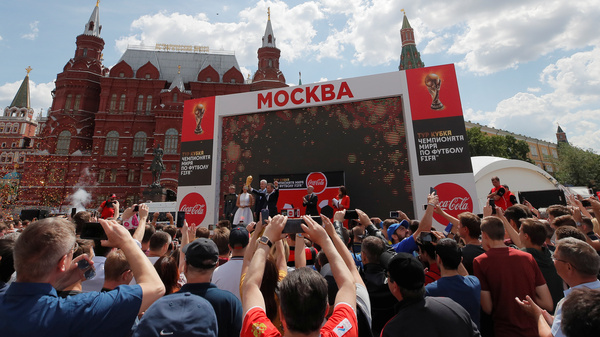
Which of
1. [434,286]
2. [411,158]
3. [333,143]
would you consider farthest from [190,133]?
[434,286]

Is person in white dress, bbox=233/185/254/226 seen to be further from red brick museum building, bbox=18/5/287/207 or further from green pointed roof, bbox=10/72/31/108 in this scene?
green pointed roof, bbox=10/72/31/108

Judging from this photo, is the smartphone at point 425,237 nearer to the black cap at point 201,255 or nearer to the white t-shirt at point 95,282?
the black cap at point 201,255

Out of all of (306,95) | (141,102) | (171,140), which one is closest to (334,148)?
(306,95)

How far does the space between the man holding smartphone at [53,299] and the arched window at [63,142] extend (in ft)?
145

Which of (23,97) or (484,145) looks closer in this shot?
(484,145)

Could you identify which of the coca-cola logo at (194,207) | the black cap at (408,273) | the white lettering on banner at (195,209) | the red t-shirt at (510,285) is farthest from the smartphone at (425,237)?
the white lettering on banner at (195,209)

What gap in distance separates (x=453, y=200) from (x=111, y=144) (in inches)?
1537

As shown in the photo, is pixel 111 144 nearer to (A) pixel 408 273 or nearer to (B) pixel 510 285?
(A) pixel 408 273

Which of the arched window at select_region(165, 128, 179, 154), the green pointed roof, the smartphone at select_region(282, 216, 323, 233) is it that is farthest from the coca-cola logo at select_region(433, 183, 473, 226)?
the green pointed roof

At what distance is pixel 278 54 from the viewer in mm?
39406

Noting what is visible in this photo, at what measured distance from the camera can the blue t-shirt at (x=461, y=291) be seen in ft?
8.66

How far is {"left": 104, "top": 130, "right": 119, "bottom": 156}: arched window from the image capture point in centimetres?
3669

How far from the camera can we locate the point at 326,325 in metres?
1.65

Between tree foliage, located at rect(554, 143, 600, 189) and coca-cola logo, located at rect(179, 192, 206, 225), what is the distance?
2021 inches
